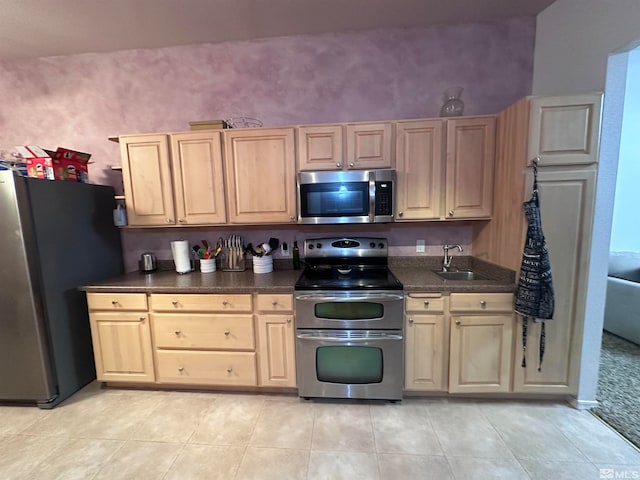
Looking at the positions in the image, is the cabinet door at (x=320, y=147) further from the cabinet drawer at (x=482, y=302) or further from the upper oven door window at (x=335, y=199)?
the cabinet drawer at (x=482, y=302)

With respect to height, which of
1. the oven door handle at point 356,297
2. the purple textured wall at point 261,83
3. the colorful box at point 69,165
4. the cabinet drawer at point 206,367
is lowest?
the cabinet drawer at point 206,367

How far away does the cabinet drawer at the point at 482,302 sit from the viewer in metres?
1.99

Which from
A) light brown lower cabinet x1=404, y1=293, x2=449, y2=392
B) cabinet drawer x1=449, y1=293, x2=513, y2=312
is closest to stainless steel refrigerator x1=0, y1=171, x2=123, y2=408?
light brown lower cabinet x1=404, y1=293, x2=449, y2=392

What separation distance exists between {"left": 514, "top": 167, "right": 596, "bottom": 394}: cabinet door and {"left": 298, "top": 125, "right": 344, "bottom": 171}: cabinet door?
1382mm

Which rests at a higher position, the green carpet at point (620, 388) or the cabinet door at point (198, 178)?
the cabinet door at point (198, 178)

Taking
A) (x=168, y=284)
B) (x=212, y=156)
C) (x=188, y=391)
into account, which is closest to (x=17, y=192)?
(x=168, y=284)

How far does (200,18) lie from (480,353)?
3409 millimetres

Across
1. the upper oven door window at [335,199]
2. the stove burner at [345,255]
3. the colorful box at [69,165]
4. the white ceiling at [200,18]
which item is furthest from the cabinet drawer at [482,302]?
the colorful box at [69,165]

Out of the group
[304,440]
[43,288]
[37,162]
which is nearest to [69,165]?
[37,162]

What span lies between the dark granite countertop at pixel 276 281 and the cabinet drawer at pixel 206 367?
53cm

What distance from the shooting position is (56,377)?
2.14 m

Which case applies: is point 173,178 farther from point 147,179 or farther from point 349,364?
point 349,364

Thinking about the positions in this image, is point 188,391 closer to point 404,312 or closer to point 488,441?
point 404,312

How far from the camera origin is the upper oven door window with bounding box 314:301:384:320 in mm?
2045
